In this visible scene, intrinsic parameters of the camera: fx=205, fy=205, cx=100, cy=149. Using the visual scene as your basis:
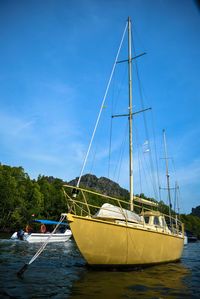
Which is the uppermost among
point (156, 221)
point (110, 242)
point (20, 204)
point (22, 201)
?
point (22, 201)

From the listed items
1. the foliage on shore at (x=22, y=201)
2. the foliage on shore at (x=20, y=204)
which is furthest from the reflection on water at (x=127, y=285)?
the foliage on shore at (x=20, y=204)

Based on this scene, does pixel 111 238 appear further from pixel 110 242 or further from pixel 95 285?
pixel 95 285

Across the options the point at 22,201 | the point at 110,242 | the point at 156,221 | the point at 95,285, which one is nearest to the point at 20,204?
the point at 22,201

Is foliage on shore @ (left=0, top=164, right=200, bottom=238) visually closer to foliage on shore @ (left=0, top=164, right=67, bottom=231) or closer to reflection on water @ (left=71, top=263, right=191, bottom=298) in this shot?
foliage on shore @ (left=0, top=164, right=67, bottom=231)

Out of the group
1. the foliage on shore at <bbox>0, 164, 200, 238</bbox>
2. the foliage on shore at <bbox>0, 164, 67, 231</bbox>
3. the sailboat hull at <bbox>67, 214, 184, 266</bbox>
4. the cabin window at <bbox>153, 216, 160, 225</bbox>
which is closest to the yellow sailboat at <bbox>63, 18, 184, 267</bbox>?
the sailboat hull at <bbox>67, 214, 184, 266</bbox>

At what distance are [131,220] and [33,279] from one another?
15.3 ft

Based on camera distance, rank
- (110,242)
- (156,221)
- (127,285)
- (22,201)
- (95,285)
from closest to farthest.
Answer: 1. (95,285)
2. (127,285)
3. (110,242)
4. (156,221)
5. (22,201)

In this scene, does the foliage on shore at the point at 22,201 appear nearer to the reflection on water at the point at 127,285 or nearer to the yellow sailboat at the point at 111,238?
the yellow sailboat at the point at 111,238

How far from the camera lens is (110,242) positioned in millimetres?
8180

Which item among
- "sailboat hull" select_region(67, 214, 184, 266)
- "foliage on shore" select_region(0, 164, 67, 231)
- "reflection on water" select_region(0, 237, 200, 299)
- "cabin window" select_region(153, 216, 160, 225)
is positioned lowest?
"reflection on water" select_region(0, 237, 200, 299)

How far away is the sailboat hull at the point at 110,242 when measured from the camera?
26.0 feet

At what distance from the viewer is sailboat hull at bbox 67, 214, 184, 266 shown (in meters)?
7.93

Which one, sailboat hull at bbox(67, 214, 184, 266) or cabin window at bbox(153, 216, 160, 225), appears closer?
sailboat hull at bbox(67, 214, 184, 266)

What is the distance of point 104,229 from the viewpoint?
26.6 ft
